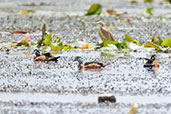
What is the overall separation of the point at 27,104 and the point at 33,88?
→ 3.46 feet

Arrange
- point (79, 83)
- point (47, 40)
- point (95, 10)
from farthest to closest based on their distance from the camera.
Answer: point (95, 10), point (47, 40), point (79, 83)

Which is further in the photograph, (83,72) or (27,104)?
(83,72)

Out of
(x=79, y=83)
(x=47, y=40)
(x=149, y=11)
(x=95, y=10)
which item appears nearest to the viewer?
(x=79, y=83)

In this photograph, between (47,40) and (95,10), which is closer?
(47,40)

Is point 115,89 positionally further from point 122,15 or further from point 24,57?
point 122,15

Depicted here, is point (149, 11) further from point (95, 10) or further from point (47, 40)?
point (47, 40)

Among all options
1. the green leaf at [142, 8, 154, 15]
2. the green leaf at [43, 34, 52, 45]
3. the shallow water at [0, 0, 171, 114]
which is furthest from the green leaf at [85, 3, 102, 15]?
the green leaf at [43, 34, 52, 45]

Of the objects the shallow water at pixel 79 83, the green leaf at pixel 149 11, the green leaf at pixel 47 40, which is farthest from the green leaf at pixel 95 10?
the green leaf at pixel 47 40

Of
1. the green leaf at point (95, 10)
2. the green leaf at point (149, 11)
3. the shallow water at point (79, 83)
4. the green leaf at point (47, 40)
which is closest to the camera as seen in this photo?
the shallow water at point (79, 83)

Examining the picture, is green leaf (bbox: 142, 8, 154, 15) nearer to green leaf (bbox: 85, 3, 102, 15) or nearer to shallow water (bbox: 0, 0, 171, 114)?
green leaf (bbox: 85, 3, 102, 15)

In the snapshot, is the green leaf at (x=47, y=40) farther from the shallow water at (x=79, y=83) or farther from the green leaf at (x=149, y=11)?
the green leaf at (x=149, y=11)

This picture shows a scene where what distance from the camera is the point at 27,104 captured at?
667 centimetres

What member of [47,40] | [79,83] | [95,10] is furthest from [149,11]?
[79,83]

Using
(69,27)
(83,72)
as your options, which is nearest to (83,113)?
(83,72)
